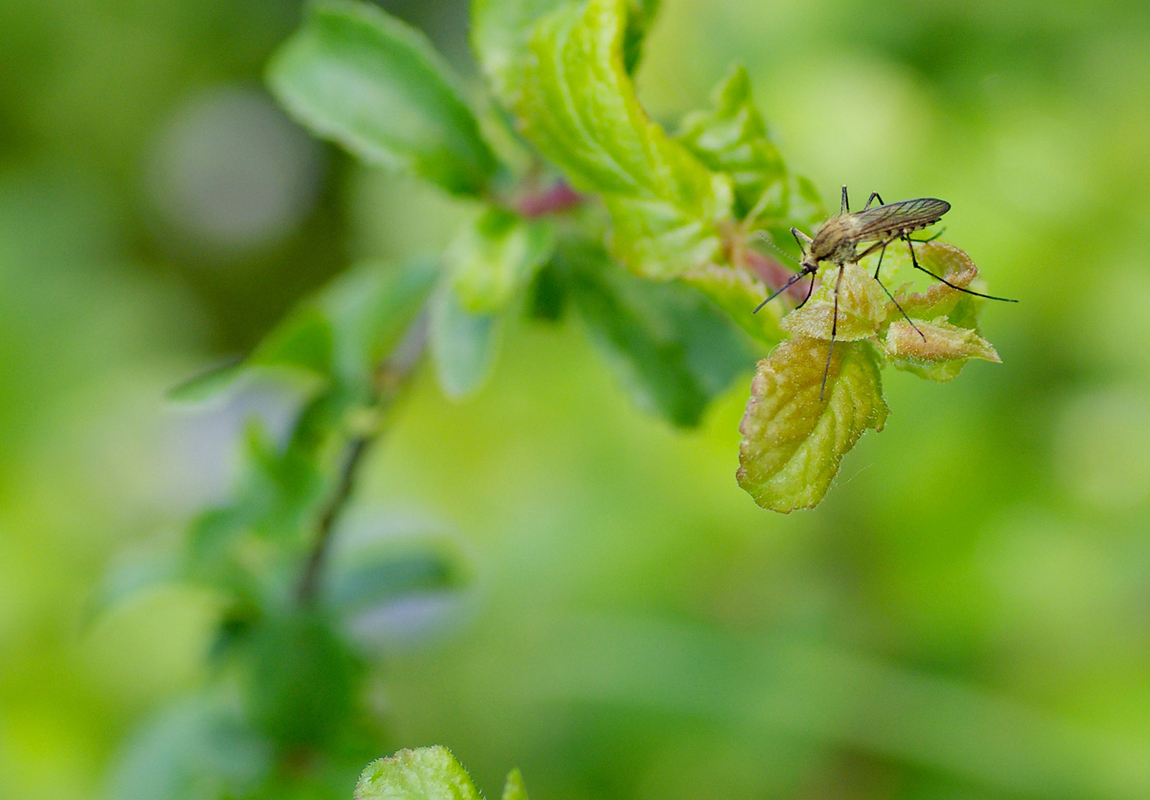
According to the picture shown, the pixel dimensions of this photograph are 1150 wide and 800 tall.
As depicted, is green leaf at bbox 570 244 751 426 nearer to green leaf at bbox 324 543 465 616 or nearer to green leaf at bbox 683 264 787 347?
green leaf at bbox 683 264 787 347

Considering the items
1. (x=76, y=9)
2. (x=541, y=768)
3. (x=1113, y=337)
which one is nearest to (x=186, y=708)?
(x=541, y=768)

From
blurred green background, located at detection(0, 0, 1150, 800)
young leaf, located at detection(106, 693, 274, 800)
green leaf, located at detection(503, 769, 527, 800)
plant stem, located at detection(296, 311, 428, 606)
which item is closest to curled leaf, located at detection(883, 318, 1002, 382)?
green leaf, located at detection(503, 769, 527, 800)

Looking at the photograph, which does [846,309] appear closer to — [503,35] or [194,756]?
[503,35]

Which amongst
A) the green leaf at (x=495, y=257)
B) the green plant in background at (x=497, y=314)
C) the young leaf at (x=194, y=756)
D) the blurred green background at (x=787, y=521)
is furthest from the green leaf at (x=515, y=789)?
the blurred green background at (x=787, y=521)

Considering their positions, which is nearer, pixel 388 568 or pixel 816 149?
pixel 388 568

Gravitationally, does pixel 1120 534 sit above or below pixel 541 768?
above

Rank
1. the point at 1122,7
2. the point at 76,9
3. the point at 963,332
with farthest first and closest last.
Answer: the point at 76,9, the point at 1122,7, the point at 963,332

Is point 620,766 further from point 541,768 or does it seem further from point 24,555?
point 24,555
